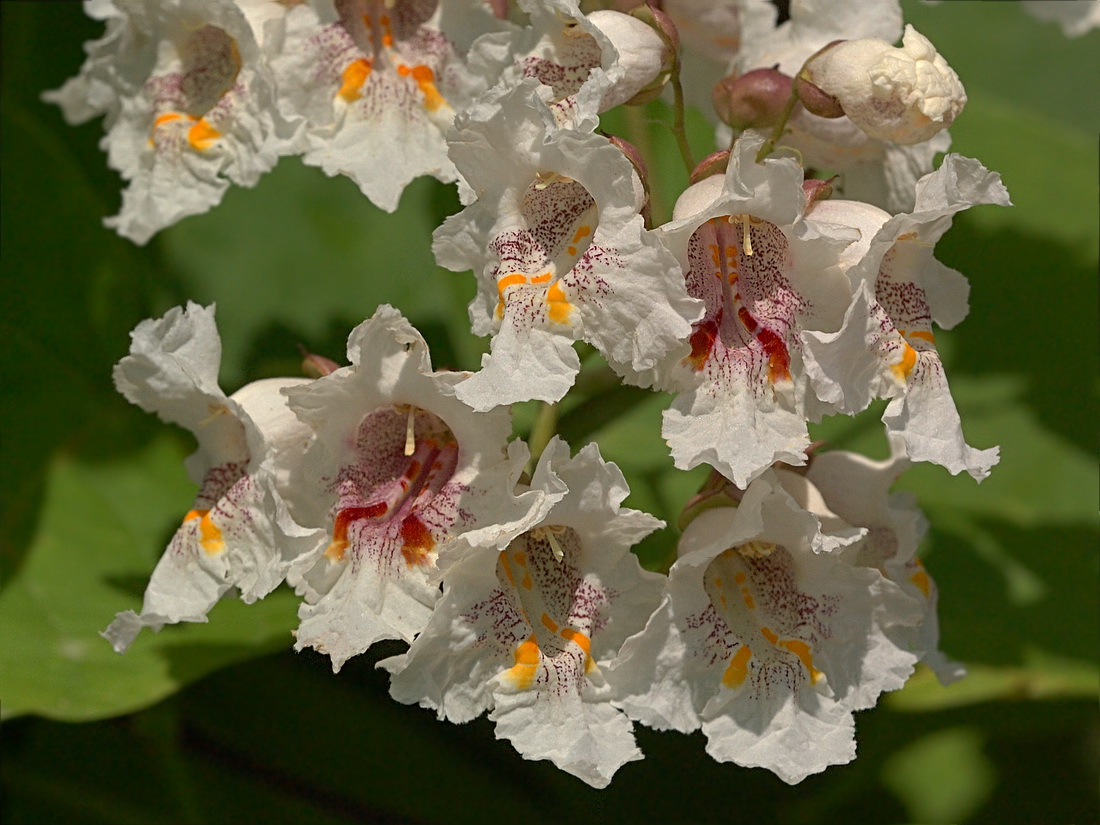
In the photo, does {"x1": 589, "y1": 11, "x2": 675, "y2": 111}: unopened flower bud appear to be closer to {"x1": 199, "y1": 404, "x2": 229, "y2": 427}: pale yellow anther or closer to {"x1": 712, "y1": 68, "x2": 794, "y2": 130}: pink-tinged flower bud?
{"x1": 712, "y1": 68, "x2": 794, "y2": 130}: pink-tinged flower bud

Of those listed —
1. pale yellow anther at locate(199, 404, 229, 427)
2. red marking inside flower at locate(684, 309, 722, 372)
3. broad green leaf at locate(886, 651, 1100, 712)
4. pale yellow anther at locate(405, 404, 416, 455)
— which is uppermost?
red marking inside flower at locate(684, 309, 722, 372)

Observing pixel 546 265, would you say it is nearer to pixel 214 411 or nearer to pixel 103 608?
pixel 214 411

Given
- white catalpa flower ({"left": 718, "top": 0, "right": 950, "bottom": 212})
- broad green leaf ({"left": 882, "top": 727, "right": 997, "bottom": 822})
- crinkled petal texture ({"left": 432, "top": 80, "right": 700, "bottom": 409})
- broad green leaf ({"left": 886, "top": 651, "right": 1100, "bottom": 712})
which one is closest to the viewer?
crinkled petal texture ({"left": 432, "top": 80, "right": 700, "bottom": 409})

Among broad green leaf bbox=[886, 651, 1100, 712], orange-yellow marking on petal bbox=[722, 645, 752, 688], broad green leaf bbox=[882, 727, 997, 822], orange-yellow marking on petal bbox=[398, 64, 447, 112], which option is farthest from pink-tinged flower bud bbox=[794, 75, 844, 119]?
broad green leaf bbox=[882, 727, 997, 822]

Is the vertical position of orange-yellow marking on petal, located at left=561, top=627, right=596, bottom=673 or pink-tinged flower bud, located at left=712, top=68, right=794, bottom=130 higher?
pink-tinged flower bud, located at left=712, top=68, right=794, bottom=130

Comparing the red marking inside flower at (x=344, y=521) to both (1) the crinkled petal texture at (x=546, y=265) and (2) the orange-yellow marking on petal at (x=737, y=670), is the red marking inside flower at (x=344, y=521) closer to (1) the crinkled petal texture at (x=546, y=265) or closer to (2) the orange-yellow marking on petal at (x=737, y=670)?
(1) the crinkled petal texture at (x=546, y=265)

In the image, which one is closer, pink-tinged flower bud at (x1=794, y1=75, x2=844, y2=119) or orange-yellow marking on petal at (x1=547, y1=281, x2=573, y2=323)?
orange-yellow marking on petal at (x1=547, y1=281, x2=573, y2=323)

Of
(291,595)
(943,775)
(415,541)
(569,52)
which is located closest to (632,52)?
(569,52)
